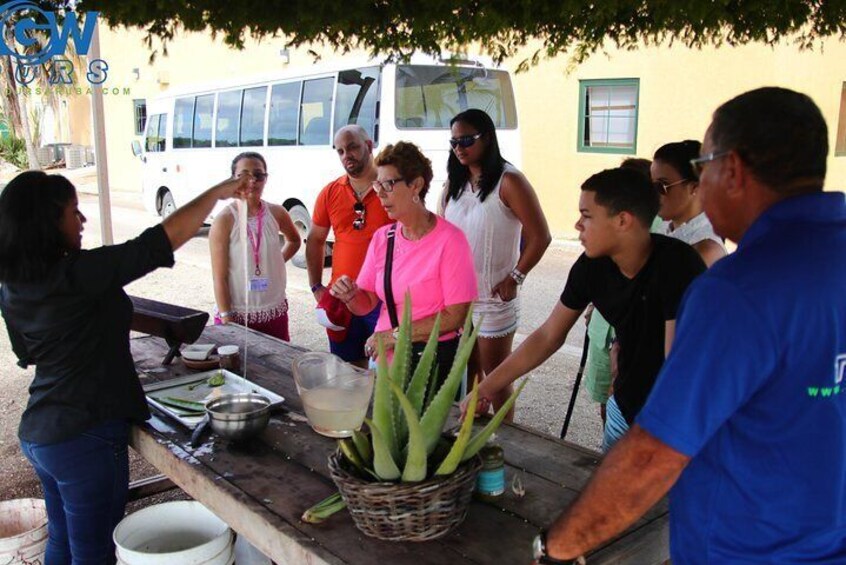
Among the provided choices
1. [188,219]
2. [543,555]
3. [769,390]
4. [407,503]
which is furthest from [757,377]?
[188,219]

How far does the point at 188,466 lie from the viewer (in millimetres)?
2064

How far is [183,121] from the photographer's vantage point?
11.7 meters

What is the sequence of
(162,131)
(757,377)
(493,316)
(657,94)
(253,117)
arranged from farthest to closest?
(162,131), (253,117), (657,94), (493,316), (757,377)

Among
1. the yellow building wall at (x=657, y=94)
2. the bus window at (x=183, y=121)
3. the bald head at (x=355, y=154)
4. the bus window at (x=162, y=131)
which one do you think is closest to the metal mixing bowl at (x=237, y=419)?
the bald head at (x=355, y=154)

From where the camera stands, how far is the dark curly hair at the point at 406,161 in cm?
285

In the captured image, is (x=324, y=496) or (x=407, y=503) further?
(x=324, y=496)

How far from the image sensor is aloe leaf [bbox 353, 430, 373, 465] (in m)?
1.63

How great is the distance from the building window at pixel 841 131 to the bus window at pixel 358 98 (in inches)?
248

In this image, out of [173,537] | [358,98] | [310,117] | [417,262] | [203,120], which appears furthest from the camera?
[203,120]

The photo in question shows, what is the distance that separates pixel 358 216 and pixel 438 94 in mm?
4935

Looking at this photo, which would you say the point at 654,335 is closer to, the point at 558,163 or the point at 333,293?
the point at 333,293

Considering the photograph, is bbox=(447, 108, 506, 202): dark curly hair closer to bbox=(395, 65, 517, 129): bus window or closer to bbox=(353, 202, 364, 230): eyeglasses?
bbox=(353, 202, 364, 230): eyeglasses

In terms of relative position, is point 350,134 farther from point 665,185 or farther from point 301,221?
point 301,221

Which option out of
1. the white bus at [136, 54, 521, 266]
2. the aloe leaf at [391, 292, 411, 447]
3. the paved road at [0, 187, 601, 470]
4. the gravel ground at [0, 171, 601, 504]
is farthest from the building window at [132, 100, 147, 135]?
the aloe leaf at [391, 292, 411, 447]
